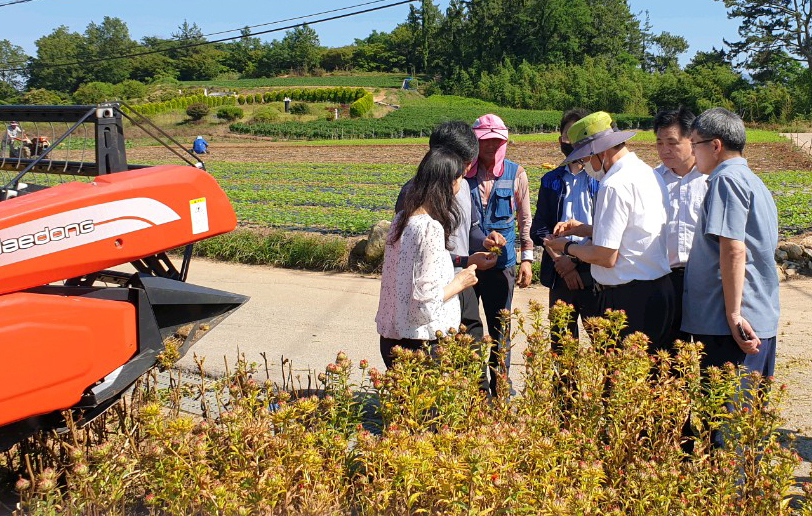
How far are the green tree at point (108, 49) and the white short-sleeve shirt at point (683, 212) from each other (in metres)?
70.3

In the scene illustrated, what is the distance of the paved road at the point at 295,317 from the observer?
599 cm

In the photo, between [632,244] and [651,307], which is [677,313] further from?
[632,244]

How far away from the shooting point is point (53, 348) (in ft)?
9.67

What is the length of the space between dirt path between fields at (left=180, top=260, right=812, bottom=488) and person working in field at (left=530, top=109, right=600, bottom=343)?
0.56 meters

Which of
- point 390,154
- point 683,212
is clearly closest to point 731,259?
point 683,212

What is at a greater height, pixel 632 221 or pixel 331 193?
pixel 632 221

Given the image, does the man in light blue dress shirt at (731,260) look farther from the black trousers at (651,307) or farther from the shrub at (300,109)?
the shrub at (300,109)

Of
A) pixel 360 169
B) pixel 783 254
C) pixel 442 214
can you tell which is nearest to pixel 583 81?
pixel 360 169

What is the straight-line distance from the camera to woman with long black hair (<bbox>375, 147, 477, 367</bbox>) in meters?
3.53

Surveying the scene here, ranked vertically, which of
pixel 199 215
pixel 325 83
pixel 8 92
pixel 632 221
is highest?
pixel 325 83

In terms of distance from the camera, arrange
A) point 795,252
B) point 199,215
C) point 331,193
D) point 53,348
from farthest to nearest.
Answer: point 331,193, point 795,252, point 199,215, point 53,348

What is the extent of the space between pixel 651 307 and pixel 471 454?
5.93 feet

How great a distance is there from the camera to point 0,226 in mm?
2893

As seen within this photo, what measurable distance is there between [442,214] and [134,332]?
149 centimetres
